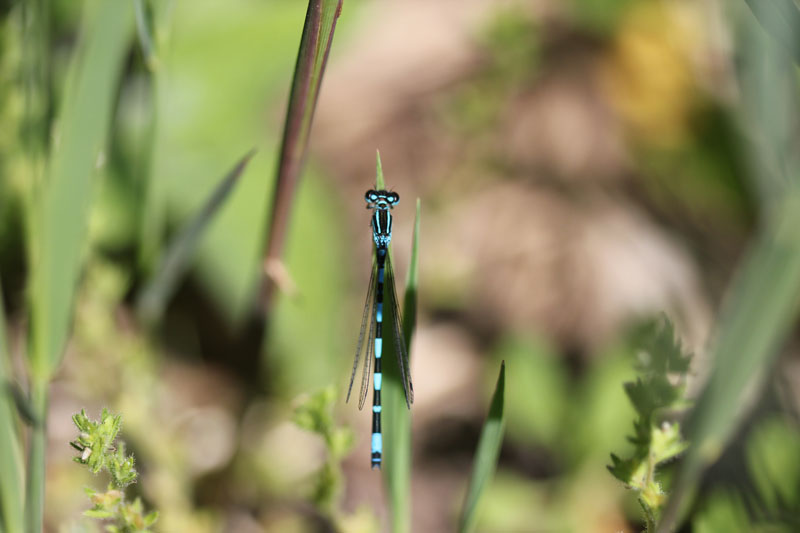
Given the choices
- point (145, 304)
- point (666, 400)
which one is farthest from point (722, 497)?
point (145, 304)

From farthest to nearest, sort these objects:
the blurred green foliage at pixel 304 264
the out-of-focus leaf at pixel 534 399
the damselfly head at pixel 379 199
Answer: the out-of-focus leaf at pixel 534 399 → the damselfly head at pixel 379 199 → the blurred green foliage at pixel 304 264

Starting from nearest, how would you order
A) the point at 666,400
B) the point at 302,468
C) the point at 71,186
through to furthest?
1. the point at 666,400
2. the point at 71,186
3. the point at 302,468

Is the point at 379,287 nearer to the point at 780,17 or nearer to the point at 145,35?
the point at 145,35

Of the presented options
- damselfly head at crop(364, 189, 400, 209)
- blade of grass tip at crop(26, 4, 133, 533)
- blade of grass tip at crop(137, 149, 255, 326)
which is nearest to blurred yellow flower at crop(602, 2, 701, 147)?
damselfly head at crop(364, 189, 400, 209)

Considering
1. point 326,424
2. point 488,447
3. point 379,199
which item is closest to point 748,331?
point 488,447

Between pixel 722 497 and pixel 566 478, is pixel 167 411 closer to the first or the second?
pixel 566 478

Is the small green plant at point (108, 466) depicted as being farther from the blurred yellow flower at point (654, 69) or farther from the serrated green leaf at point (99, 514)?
the blurred yellow flower at point (654, 69)

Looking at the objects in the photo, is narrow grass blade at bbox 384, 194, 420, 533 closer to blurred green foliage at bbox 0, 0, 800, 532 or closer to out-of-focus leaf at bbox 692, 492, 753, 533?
blurred green foliage at bbox 0, 0, 800, 532

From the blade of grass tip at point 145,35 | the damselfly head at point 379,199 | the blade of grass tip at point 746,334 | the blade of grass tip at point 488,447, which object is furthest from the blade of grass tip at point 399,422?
the blade of grass tip at point 145,35
